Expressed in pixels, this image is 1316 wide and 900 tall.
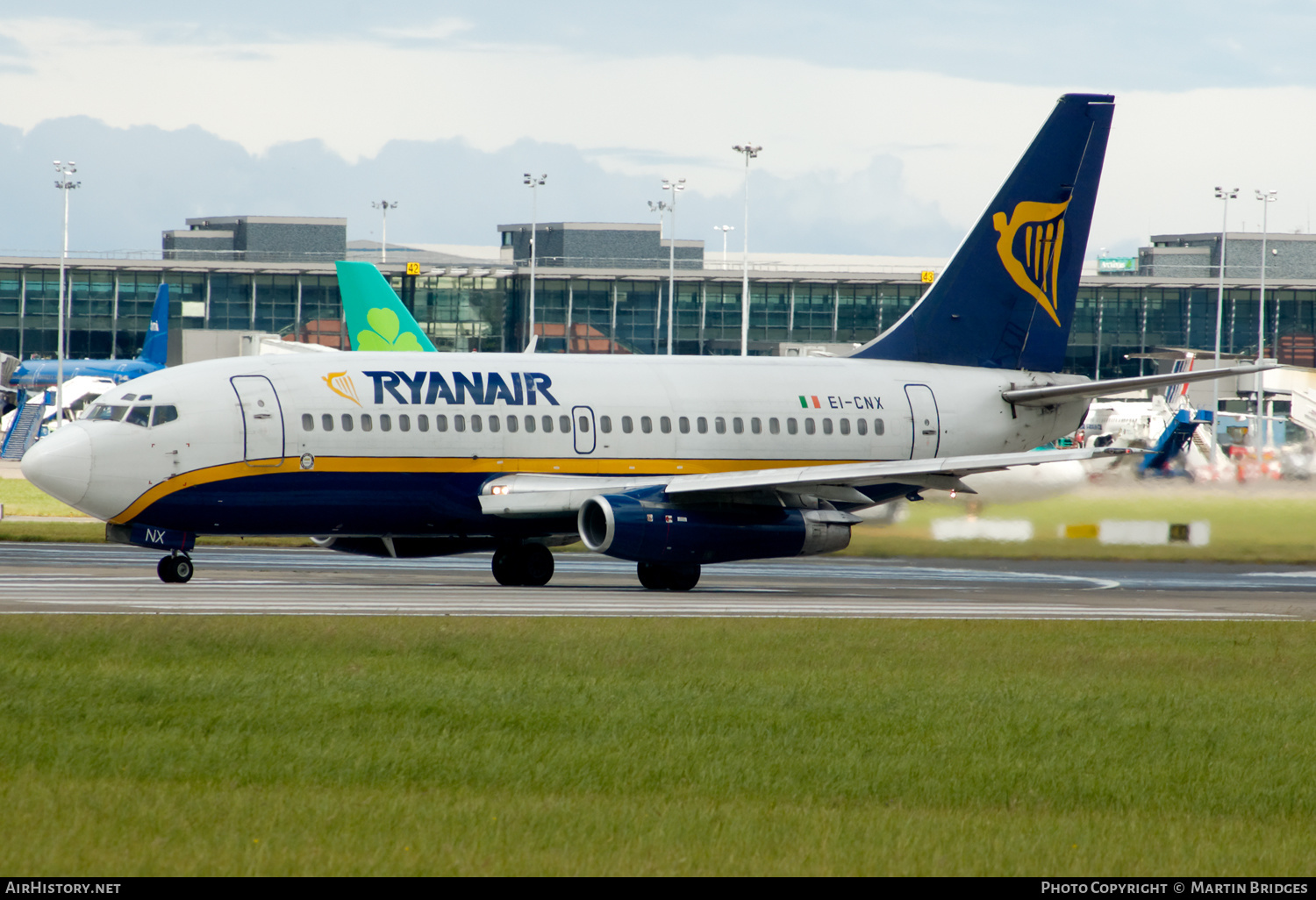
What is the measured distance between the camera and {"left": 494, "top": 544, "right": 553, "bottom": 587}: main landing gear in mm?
31203

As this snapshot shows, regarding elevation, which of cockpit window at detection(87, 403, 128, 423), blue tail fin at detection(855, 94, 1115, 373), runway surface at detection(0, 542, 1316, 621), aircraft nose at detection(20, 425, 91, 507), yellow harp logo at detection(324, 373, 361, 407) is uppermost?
blue tail fin at detection(855, 94, 1115, 373)

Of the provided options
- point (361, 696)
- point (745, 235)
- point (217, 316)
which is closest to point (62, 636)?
point (361, 696)

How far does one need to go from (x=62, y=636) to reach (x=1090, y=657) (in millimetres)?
12155

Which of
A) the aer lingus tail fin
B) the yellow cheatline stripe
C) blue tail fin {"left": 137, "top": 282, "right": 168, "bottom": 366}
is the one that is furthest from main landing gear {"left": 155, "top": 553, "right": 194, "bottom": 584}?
blue tail fin {"left": 137, "top": 282, "right": 168, "bottom": 366}

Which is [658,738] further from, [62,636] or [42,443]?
[42,443]

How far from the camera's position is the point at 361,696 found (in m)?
15.4

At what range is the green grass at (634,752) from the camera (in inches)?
391

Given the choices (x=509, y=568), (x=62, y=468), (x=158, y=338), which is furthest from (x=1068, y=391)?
(x=158, y=338)

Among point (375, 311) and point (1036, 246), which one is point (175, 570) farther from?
point (375, 311)

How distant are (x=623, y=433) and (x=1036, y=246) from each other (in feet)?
34.6

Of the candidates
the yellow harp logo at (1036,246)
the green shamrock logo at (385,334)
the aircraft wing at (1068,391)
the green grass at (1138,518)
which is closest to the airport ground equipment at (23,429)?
the green shamrock logo at (385,334)

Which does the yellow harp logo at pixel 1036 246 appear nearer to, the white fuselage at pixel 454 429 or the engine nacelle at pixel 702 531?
the white fuselage at pixel 454 429

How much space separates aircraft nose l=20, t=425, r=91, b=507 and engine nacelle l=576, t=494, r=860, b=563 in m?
8.32

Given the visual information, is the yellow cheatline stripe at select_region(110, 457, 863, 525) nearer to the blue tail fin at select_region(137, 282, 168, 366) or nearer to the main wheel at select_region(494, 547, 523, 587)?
the main wheel at select_region(494, 547, 523, 587)
